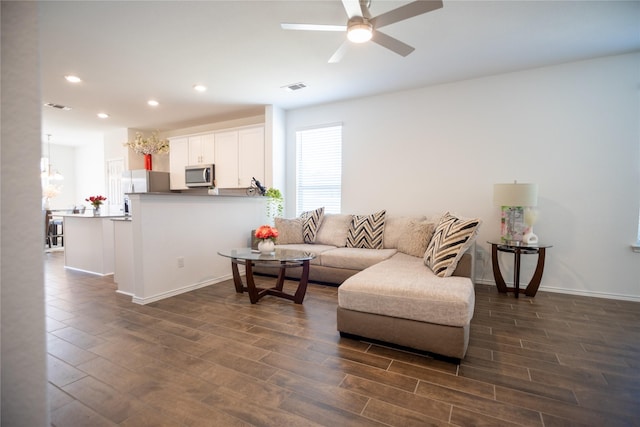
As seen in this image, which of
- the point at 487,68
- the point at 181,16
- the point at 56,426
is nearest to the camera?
the point at 56,426

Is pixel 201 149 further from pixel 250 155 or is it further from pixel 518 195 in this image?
pixel 518 195

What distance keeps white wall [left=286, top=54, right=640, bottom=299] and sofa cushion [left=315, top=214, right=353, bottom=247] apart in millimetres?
623

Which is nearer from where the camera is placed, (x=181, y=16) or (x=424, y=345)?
(x=424, y=345)

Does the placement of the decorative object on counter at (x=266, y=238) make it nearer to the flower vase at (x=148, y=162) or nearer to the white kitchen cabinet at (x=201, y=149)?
the white kitchen cabinet at (x=201, y=149)

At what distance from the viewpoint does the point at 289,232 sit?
15.0ft

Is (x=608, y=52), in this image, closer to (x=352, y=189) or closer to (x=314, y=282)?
(x=352, y=189)

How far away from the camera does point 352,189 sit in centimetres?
488

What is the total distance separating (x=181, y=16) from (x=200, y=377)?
2870mm

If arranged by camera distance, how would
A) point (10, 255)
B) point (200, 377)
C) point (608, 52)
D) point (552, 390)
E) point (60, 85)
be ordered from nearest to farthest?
point (10, 255)
point (552, 390)
point (200, 377)
point (608, 52)
point (60, 85)

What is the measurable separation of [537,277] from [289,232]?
3.23 metres

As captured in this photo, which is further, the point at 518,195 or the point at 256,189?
the point at 256,189

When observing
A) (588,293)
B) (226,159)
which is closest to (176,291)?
(226,159)

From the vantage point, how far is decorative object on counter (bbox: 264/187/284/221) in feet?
16.1

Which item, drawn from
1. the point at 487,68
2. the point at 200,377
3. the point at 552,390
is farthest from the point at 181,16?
the point at 552,390
